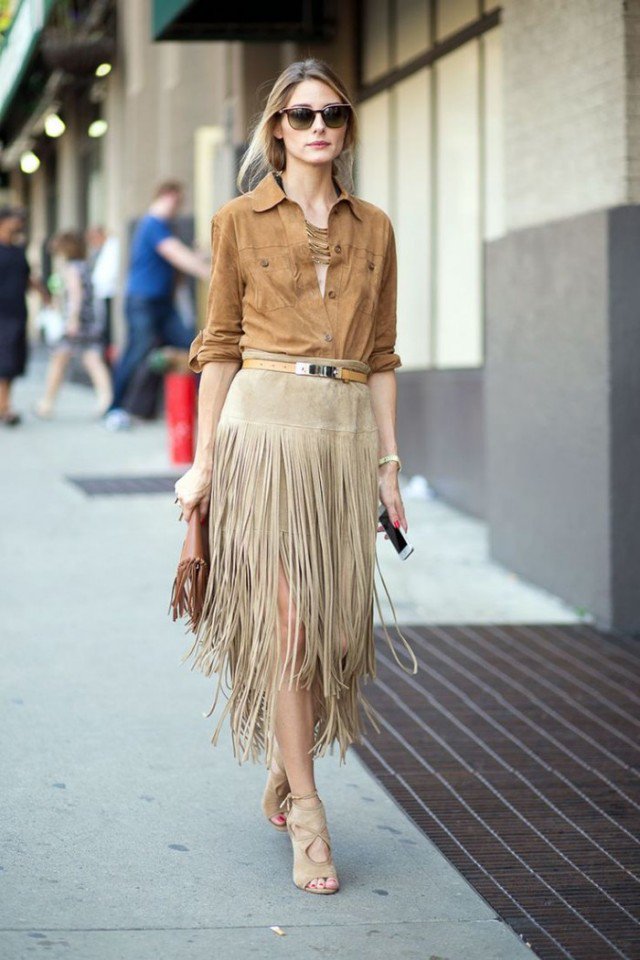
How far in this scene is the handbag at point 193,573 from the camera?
425 cm

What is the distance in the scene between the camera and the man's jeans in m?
15.4

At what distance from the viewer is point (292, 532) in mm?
4176

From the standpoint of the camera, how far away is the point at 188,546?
4.26 meters

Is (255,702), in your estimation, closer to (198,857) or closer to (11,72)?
(198,857)

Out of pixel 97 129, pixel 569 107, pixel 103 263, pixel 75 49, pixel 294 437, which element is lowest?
pixel 294 437

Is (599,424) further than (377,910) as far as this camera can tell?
Yes

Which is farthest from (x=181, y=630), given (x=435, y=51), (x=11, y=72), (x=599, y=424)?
(x=11, y=72)

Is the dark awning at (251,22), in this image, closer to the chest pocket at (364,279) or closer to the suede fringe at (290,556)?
the chest pocket at (364,279)

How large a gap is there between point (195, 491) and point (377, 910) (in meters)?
1.16

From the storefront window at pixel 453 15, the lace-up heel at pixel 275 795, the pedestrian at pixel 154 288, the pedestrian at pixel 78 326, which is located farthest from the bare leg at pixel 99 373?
the lace-up heel at pixel 275 795

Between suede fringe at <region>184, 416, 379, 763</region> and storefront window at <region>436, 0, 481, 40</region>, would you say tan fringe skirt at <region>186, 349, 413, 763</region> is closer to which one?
suede fringe at <region>184, 416, 379, 763</region>

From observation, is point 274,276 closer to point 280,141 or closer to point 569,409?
point 280,141

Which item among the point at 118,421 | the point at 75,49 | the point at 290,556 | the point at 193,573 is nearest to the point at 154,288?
the point at 118,421

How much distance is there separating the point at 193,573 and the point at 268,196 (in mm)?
996
